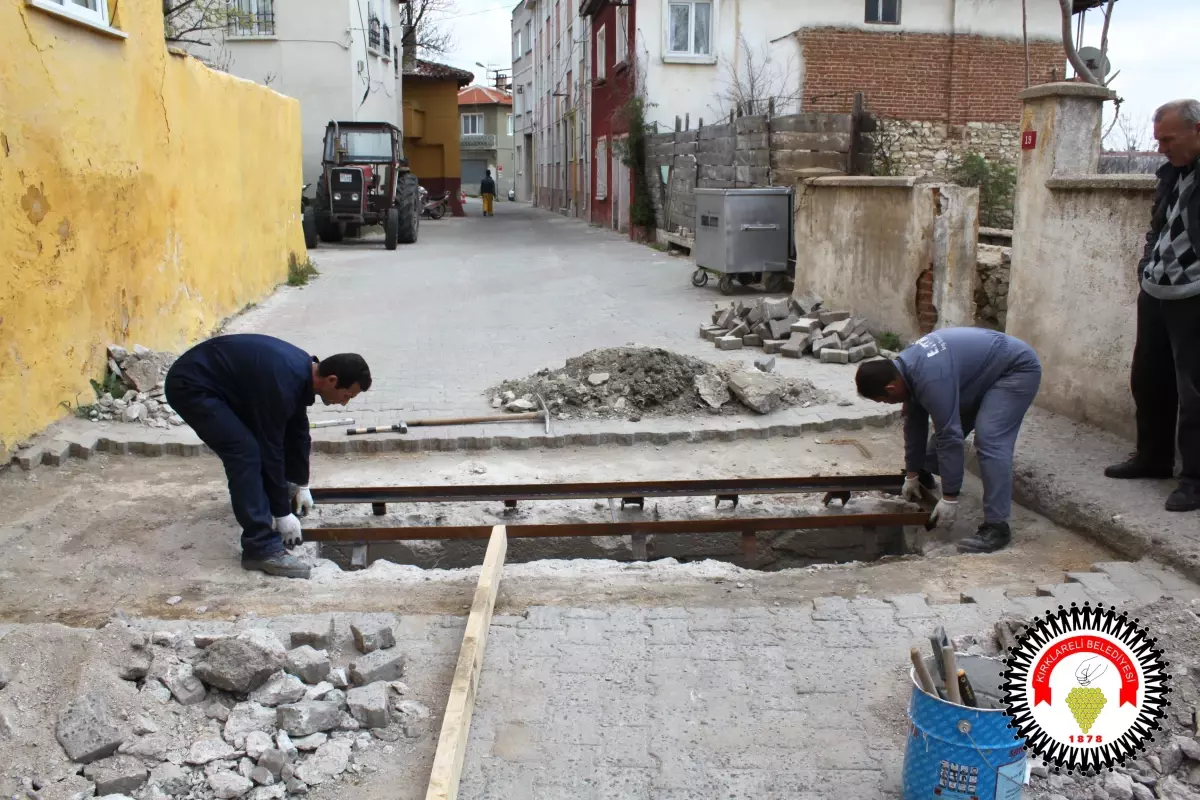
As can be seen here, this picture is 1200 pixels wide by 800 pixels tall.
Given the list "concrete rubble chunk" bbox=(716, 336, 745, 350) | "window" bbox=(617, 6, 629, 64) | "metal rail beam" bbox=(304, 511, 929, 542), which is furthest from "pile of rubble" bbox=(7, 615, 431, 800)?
"window" bbox=(617, 6, 629, 64)

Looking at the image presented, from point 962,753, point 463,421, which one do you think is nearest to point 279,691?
point 962,753

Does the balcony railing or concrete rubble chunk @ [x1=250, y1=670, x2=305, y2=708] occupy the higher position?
the balcony railing

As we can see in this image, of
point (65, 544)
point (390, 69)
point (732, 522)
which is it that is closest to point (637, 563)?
point (732, 522)

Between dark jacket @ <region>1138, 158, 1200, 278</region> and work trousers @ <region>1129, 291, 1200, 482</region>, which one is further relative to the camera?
dark jacket @ <region>1138, 158, 1200, 278</region>

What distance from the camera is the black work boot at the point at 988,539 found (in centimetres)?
516

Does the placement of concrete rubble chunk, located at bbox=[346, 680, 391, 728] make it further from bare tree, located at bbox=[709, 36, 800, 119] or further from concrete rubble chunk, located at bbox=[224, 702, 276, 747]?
bare tree, located at bbox=[709, 36, 800, 119]

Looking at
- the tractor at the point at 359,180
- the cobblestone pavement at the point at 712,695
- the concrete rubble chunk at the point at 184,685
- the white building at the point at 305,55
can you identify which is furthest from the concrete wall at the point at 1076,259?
the white building at the point at 305,55

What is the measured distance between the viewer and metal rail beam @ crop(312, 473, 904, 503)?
19.3 feet

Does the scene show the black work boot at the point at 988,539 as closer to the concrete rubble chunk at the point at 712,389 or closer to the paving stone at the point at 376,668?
the concrete rubble chunk at the point at 712,389

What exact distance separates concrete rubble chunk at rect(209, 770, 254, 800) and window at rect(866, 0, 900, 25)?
20682 millimetres

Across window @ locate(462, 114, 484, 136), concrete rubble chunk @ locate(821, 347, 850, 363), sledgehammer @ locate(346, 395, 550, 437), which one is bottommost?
sledgehammer @ locate(346, 395, 550, 437)

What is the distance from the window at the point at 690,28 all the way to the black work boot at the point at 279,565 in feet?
61.7

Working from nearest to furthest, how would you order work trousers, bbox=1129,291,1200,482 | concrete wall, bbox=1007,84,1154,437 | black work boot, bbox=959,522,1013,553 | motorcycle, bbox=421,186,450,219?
work trousers, bbox=1129,291,1200,482, black work boot, bbox=959,522,1013,553, concrete wall, bbox=1007,84,1154,437, motorcycle, bbox=421,186,450,219

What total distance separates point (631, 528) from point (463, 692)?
7.37 feet
